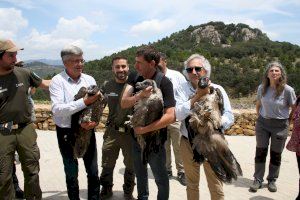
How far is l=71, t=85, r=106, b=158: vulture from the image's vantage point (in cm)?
419

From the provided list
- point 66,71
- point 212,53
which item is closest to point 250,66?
point 212,53

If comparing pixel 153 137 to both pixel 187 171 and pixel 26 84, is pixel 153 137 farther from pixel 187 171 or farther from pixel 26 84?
pixel 26 84

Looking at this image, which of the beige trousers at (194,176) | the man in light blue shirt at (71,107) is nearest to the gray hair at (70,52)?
the man in light blue shirt at (71,107)

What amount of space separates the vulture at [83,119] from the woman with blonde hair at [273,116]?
8.98ft

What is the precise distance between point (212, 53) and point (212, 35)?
21.9 m

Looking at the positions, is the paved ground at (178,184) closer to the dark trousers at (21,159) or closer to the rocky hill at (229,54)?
the dark trousers at (21,159)

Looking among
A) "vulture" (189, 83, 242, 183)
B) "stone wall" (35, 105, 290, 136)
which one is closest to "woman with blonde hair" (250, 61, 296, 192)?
"vulture" (189, 83, 242, 183)

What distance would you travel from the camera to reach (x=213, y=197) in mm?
3863

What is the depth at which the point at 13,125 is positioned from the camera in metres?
4.09

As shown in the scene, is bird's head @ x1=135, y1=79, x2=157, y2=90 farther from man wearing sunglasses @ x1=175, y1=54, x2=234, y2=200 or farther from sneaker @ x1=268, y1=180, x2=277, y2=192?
sneaker @ x1=268, y1=180, x2=277, y2=192

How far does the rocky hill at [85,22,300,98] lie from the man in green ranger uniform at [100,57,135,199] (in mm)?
14029

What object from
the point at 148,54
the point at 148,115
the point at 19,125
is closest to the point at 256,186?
the point at 148,115

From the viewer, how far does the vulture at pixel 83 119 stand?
13.7 feet

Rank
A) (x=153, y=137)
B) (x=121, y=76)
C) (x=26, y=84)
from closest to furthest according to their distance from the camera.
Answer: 1. (x=153, y=137)
2. (x=26, y=84)
3. (x=121, y=76)
